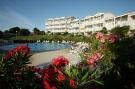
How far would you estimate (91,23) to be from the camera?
94375mm

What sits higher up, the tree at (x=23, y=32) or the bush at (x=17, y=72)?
the tree at (x=23, y=32)

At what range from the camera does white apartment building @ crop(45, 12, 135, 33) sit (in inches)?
2512

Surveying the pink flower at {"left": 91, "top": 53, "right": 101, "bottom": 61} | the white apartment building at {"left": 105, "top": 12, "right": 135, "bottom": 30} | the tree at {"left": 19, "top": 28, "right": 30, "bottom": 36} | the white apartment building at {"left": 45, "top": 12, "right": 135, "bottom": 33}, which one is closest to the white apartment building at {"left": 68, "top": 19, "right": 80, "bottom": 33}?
the white apartment building at {"left": 45, "top": 12, "right": 135, "bottom": 33}

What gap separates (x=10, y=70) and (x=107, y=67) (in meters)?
4.11

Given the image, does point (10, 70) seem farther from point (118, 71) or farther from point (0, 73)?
point (118, 71)

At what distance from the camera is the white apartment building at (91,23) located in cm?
6381

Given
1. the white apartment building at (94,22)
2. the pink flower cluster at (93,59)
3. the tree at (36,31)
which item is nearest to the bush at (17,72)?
the pink flower cluster at (93,59)

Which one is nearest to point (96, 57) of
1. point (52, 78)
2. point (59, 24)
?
point (52, 78)

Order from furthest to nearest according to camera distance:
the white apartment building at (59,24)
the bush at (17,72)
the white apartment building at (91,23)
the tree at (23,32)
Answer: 1. the white apartment building at (59,24)
2. the tree at (23,32)
3. the white apartment building at (91,23)
4. the bush at (17,72)

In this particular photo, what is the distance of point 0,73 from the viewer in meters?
3.57

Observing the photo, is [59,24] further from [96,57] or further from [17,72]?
[17,72]

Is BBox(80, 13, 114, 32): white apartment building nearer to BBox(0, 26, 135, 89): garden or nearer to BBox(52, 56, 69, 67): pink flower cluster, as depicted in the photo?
BBox(0, 26, 135, 89): garden

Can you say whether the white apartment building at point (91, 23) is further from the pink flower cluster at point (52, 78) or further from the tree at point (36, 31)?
the pink flower cluster at point (52, 78)

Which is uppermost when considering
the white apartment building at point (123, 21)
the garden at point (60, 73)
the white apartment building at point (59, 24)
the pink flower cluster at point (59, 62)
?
the white apartment building at point (59, 24)
